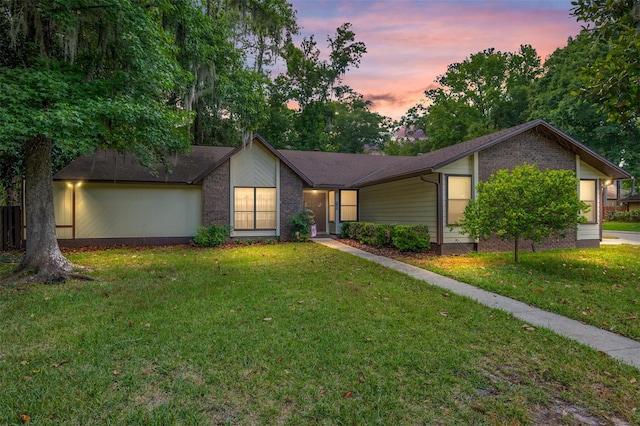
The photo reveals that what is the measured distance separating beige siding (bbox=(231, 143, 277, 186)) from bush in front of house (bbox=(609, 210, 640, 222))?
31.7 m

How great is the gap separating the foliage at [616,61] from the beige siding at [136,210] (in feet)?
41.7

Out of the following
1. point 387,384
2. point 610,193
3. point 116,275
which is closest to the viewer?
point 387,384

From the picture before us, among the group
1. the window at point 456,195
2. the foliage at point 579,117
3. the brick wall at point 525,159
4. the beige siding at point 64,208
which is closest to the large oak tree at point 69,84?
the beige siding at point 64,208

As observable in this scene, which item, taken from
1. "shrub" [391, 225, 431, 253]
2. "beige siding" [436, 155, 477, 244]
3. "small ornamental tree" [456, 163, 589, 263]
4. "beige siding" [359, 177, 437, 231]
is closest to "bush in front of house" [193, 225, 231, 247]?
"shrub" [391, 225, 431, 253]

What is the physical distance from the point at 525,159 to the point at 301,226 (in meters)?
8.54

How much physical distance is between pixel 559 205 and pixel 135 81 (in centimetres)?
985

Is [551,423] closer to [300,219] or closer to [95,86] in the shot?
[95,86]

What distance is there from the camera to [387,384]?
2764 mm

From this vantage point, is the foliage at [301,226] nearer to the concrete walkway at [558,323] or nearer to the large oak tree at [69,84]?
the large oak tree at [69,84]

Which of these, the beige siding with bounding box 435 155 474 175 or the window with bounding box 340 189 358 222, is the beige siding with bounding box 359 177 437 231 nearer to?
the window with bounding box 340 189 358 222

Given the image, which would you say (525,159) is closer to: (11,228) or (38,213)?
(38,213)

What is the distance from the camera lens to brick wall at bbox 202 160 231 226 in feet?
43.3

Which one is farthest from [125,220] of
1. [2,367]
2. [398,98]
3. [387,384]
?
[398,98]

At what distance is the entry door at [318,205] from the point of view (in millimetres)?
17109
